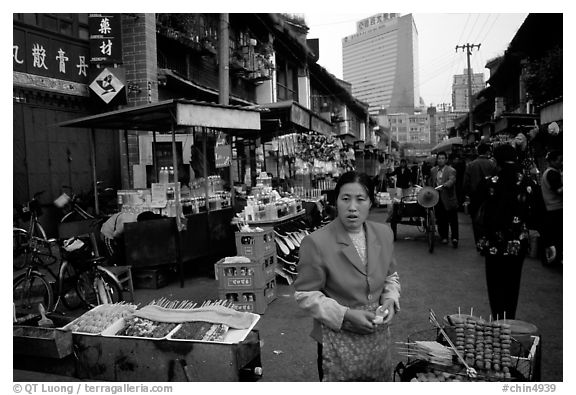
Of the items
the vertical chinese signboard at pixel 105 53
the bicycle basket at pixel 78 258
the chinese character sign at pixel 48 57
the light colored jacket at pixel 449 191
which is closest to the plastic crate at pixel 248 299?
the bicycle basket at pixel 78 258

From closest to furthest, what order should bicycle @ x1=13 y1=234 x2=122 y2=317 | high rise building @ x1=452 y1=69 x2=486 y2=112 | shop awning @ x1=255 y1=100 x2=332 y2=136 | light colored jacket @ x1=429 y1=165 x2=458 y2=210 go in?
bicycle @ x1=13 y1=234 x2=122 y2=317, shop awning @ x1=255 y1=100 x2=332 y2=136, light colored jacket @ x1=429 y1=165 x2=458 y2=210, high rise building @ x1=452 y1=69 x2=486 y2=112

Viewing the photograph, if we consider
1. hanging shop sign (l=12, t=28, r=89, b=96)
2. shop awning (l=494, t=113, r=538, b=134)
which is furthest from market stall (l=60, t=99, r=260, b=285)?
shop awning (l=494, t=113, r=538, b=134)

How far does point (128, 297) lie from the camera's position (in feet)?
20.8

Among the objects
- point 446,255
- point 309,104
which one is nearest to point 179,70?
point 446,255

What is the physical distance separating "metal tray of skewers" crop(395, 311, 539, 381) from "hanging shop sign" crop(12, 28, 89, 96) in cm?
800

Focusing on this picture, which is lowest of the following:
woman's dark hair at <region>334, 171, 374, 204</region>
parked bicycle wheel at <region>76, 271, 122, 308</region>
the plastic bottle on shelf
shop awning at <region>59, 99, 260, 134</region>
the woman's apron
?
parked bicycle wheel at <region>76, 271, 122, 308</region>

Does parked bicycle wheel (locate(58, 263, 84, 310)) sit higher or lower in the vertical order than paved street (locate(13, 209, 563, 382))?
higher

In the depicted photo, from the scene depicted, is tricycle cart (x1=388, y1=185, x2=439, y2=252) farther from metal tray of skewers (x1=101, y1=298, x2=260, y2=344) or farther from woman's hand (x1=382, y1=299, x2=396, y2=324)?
woman's hand (x1=382, y1=299, x2=396, y2=324)

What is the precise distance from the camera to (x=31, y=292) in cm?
541

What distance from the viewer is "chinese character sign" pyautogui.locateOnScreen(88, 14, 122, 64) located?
31.1 feet

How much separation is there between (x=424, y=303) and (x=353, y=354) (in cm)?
371

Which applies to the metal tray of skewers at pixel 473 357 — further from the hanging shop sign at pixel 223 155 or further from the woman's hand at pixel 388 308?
the hanging shop sign at pixel 223 155

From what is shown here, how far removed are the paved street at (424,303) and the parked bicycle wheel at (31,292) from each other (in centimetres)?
122

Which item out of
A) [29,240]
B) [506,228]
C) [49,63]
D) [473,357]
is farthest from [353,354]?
[49,63]
